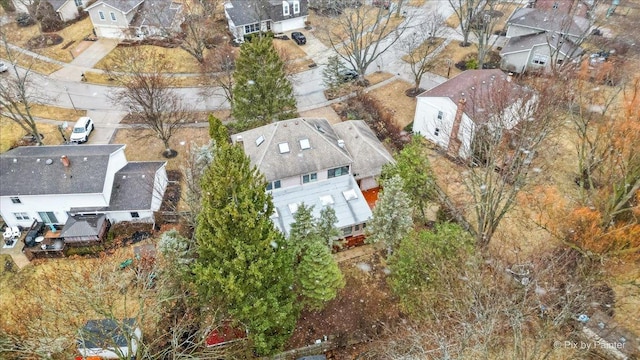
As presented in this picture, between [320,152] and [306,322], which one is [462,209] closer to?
[320,152]

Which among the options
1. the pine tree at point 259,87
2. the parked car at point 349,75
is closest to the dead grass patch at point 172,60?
the pine tree at point 259,87

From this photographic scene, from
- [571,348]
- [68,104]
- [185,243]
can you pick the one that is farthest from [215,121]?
[571,348]

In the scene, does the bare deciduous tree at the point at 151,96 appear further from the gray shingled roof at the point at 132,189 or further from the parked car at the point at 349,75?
the parked car at the point at 349,75

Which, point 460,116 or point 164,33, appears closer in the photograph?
point 460,116

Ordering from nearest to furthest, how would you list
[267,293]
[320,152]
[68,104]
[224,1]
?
1. [267,293]
2. [320,152]
3. [68,104]
4. [224,1]

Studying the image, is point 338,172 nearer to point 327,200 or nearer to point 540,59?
point 327,200

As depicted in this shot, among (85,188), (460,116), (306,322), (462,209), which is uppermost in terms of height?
(460,116)

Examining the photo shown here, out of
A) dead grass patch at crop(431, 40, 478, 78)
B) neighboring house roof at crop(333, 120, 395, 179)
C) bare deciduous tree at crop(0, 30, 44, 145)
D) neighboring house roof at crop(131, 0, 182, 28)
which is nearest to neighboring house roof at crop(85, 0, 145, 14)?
neighboring house roof at crop(131, 0, 182, 28)
